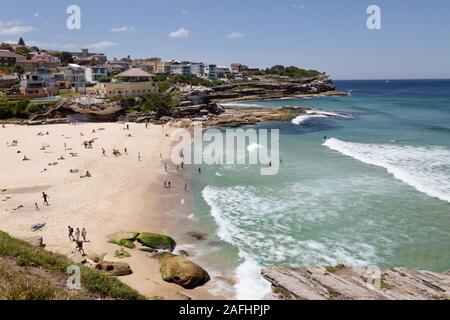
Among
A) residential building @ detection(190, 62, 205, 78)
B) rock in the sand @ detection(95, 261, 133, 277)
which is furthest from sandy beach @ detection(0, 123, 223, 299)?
residential building @ detection(190, 62, 205, 78)

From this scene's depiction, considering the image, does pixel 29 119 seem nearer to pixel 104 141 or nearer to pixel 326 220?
pixel 104 141

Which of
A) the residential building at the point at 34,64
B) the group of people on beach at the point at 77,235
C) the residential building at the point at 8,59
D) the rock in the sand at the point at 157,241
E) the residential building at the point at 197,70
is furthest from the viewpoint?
the residential building at the point at 197,70

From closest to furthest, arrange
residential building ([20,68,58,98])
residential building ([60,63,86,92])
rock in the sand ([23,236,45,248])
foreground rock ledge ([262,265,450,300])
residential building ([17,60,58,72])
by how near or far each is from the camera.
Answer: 1. foreground rock ledge ([262,265,450,300])
2. rock in the sand ([23,236,45,248])
3. residential building ([20,68,58,98])
4. residential building ([60,63,86,92])
5. residential building ([17,60,58,72])

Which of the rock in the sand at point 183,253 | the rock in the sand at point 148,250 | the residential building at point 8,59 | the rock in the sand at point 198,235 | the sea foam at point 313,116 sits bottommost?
the rock in the sand at point 183,253

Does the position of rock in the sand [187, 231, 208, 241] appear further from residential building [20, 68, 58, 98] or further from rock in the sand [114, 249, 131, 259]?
residential building [20, 68, 58, 98]

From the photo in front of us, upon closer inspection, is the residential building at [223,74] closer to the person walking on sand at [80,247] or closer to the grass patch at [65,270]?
the person walking on sand at [80,247]

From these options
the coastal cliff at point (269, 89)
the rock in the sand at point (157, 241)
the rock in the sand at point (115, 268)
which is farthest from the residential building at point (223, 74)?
the rock in the sand at point (115, 268)
